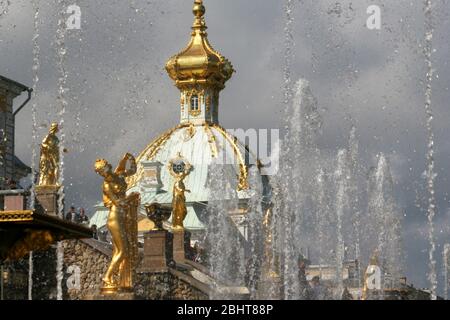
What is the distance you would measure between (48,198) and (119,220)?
180 inches

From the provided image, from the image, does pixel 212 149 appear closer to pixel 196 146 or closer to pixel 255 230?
pixel 196 146

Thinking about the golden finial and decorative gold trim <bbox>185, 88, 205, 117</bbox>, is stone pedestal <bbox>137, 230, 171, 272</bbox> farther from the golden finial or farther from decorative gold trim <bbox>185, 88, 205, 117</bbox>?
the golden finial

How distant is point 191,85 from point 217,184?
26.9 feet

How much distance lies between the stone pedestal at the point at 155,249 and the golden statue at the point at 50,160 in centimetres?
274

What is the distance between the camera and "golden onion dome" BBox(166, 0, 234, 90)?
230 ft

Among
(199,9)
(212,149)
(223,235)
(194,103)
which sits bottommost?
(223,235)

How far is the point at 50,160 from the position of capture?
31.5 meters

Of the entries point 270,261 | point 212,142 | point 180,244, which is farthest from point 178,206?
point 212,142

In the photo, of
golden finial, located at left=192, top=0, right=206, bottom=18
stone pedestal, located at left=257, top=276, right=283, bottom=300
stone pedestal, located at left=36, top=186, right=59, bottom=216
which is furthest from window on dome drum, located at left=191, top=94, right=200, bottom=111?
stone pedestal, located at left=36, top=186, right=59, bottom=216

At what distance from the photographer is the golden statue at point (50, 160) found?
31.2 m

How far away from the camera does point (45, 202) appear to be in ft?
103

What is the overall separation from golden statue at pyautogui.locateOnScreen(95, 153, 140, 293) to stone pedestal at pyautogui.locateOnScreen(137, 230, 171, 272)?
3.49 meters

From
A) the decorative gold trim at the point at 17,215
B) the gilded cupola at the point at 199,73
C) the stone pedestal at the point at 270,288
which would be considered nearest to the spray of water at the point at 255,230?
the stone pedestal at the point at 270,288

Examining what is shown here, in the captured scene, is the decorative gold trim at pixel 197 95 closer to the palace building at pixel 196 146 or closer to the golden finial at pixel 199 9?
the palace building at pixel 196 146
